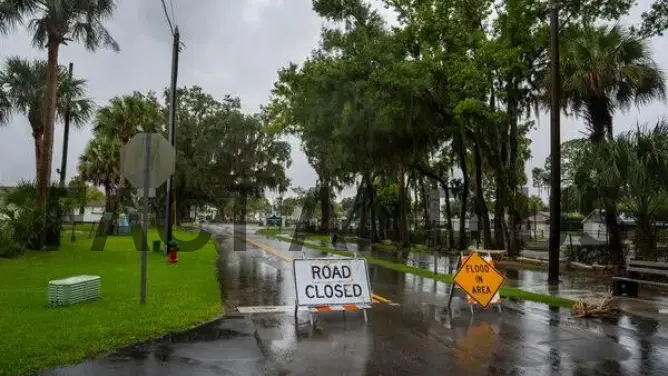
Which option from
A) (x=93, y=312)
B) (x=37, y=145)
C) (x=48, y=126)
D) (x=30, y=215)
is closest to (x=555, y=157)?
(x=93, y=312)

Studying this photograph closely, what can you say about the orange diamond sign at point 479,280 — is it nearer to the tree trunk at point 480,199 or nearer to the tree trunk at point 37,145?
the tree trunk at point 480,199

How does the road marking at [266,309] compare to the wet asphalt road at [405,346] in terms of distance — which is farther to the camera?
the road marking at [266,309]

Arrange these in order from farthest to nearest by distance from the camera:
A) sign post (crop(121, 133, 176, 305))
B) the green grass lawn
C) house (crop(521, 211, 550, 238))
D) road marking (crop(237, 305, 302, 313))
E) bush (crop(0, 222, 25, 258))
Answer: house (crop(521, 211, 550, 238)), bush (crop(0, 222, 25, 258)), road marking (crop(237, 305, 302, 313)), sign post (crop(121, 133, 176, 305)), the green grass lawn

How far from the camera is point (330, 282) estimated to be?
1063 cm

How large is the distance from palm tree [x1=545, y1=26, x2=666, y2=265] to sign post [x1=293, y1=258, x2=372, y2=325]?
944 cm

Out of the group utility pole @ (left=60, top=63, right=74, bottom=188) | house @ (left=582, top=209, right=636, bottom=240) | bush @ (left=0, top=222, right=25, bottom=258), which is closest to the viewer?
house @ (left=582, top=209, right=636, bottom=240)

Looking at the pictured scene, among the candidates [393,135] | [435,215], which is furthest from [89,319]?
[393,135]

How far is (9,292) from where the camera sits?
1196 centimetres

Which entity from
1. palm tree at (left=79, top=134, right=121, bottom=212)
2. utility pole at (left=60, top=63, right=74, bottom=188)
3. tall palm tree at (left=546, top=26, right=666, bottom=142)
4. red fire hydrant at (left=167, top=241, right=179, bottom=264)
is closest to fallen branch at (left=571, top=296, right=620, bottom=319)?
tall palm tree at (left=546, top=26, right=666, bottom=142)

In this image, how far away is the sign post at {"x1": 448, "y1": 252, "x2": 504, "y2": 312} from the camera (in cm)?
1113

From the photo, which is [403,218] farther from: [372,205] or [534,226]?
[534,226]

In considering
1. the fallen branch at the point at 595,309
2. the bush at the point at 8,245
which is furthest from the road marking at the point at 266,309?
the bush at the point at 8,245

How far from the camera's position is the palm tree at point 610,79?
17391 mm

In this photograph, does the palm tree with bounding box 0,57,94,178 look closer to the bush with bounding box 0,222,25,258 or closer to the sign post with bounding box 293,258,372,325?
the bush with bounding box 0,222,25,258
